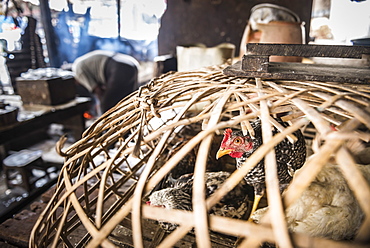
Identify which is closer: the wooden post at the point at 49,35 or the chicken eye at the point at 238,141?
the chicken eye at the point at 238,141

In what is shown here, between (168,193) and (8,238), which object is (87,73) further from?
(168,193)

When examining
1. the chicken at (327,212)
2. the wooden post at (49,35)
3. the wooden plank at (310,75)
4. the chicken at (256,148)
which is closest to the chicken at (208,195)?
the chicken at (256,148)

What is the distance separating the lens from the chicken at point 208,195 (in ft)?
2.79

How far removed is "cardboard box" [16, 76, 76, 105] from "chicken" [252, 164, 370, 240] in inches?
97.6

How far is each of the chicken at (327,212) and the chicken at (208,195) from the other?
0.21 m

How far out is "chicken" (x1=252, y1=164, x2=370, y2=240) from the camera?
696mm

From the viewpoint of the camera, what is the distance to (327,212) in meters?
0.70

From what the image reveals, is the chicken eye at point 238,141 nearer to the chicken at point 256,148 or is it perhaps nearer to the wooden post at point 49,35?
the chicken at point 256,148

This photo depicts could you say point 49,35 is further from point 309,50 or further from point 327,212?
point 327,212

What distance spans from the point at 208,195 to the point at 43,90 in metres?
2.26

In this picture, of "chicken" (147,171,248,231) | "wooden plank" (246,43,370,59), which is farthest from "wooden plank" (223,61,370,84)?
"chicken" (147,171,248,231)

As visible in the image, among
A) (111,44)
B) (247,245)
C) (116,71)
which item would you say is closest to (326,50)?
(247,245)

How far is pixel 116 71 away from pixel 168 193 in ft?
10.0

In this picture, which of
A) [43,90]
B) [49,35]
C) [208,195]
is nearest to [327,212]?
[208,195]
